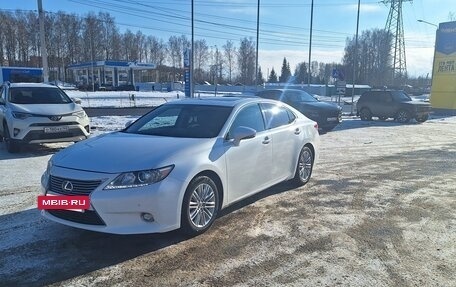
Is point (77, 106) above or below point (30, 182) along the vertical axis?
above

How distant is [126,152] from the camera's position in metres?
4.47

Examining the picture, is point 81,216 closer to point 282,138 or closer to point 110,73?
point 282,138

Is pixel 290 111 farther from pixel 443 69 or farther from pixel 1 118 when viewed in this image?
pixel 443 69

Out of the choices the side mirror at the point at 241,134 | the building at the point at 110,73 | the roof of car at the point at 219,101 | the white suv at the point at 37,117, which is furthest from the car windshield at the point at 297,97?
the building at the point at 110,73

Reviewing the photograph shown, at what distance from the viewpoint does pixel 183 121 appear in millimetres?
5668

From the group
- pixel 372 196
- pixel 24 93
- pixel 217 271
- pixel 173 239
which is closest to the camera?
pixel 217 271

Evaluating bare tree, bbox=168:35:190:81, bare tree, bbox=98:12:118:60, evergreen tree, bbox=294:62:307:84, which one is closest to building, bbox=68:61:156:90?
bare tree, bbox=98:12:118:60

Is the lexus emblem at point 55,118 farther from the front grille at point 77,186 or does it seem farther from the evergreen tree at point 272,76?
the evergreen tree at point 272,76

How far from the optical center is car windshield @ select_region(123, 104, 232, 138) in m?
5.28

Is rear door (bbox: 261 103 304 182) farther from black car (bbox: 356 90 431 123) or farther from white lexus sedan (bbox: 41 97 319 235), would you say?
black car (bbox: 356 90 431 123)

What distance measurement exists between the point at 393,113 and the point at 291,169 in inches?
663

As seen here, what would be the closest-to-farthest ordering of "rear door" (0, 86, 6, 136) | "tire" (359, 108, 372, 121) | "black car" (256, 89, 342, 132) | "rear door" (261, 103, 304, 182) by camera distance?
1. "rear door" (261, 103, 304, 182)
2. "rear door" (0, 86, 6, 136)
3. "black car" (256, 89, 342, 132)
4. "tire" (359, 108, 372, 121)

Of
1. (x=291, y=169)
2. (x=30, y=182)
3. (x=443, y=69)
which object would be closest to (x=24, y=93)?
(x=30, y=182)

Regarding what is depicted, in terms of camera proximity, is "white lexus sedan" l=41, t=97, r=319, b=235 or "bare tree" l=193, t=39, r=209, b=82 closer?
"white lexus sedan" l=41, t=97, r=319, b=235
